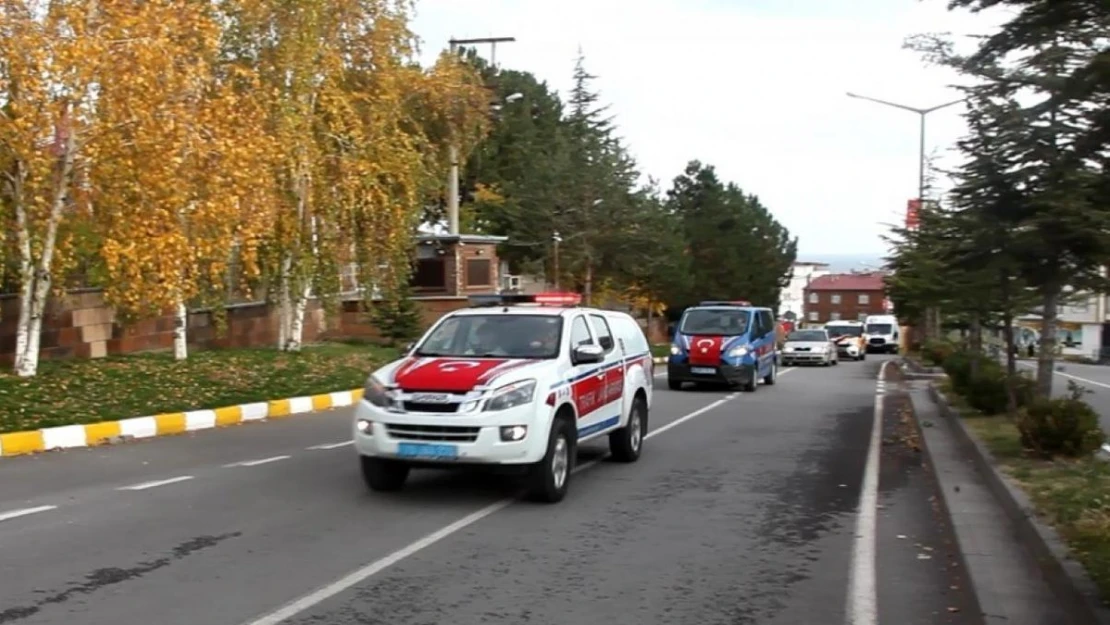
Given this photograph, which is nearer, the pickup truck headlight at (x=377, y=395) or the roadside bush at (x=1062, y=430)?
the pickup truck headlight at (x=377, y=395)

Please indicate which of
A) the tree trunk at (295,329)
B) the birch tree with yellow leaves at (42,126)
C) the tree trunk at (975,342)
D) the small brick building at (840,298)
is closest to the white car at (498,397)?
the tree trunk at (975,342)

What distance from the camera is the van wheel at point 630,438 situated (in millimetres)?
12633

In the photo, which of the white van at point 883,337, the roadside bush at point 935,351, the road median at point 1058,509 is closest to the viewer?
the road median at point 1058,509

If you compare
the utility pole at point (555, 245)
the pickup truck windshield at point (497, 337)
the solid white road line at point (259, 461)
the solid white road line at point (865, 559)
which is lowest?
the solid white road line at point (865, 559)

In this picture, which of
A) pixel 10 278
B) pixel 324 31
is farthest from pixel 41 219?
pixel 324 31

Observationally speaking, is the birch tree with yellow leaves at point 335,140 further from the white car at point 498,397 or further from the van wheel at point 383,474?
the van wheel at point 383,474

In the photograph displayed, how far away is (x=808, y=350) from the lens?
1593 inches

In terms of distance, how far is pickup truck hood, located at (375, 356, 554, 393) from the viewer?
9484 millimetres

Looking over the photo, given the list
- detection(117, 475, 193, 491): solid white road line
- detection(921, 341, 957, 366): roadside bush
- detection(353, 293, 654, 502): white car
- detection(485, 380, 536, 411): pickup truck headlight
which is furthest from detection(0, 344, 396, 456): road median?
detection(921, 341, 957, 366): roadside bush

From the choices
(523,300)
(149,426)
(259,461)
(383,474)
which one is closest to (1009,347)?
(523,300)

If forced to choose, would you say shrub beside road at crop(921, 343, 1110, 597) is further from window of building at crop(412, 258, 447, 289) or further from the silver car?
the silver car

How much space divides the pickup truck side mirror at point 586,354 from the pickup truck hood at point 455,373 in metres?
0.47

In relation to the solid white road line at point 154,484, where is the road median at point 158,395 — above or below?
above

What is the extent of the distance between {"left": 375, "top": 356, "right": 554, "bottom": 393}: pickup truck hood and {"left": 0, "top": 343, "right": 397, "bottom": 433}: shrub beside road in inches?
249
